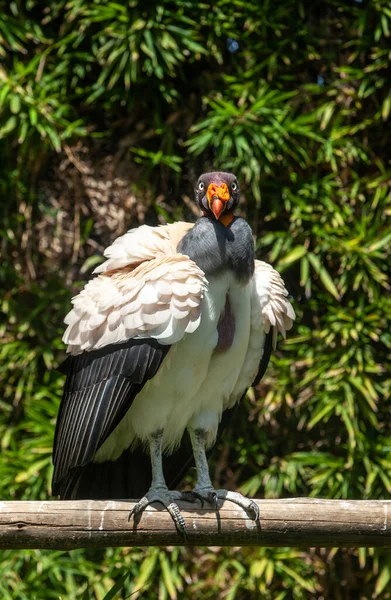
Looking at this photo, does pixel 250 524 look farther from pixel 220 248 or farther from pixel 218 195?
pixel 218 195

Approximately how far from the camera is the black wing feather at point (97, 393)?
288 cm

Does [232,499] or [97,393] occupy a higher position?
[97,393]

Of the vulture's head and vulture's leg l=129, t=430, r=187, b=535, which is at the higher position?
the vulture's head

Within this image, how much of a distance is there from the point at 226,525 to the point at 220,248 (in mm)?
887

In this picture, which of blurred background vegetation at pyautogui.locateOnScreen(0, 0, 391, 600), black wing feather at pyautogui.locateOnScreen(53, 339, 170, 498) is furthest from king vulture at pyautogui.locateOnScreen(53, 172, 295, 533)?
blurred background vegetation at pyautogui.locateOnScreen(0, 0, 391, 600)

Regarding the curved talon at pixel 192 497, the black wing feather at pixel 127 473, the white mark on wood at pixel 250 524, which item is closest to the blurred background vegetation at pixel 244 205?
the black wing feather at pixel 127 473

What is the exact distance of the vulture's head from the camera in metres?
2.96

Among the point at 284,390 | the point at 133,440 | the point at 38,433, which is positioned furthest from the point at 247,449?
the point at 133,440

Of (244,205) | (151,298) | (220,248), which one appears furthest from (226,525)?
(244,205)

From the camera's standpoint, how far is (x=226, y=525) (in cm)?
283

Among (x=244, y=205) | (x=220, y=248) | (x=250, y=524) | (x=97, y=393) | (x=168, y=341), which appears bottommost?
(x=250, y=524)

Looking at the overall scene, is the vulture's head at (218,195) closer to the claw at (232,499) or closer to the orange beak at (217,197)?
the orange beak at (217,197)

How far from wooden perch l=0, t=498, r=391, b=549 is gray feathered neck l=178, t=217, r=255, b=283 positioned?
2.49ft

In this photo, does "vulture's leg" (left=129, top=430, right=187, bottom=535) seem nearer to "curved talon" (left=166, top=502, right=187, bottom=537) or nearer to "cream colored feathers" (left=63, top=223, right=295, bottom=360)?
"curved talon" (left=166, top=502, right=187, bottom=537)
